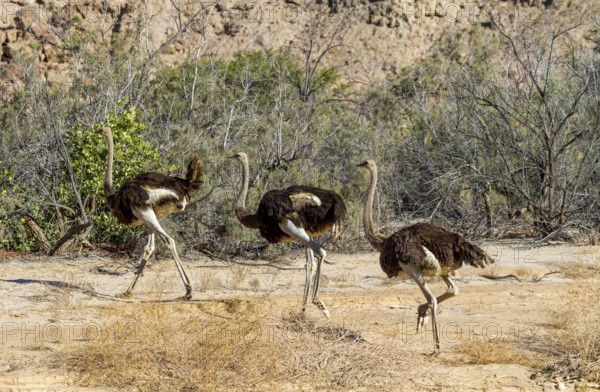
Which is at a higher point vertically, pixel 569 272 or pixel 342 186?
pixel 342 186

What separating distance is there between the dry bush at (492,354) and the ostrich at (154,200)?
2.79 m

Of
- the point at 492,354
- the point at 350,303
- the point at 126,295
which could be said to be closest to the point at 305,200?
the point at 350,303

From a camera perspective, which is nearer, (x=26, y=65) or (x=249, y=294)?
(x=249, y=294)

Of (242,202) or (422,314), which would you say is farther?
(242,202)

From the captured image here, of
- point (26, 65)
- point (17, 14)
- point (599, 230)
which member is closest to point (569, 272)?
point (599, 230)

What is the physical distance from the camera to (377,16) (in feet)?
106

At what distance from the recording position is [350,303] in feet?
31.1

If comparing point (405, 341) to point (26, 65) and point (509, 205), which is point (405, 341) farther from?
point (26, 65)

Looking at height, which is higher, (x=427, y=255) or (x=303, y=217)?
(x=303, y=217)

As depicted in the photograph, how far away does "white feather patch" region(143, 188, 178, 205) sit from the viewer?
30.2 feet

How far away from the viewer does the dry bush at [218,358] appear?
6801 mm

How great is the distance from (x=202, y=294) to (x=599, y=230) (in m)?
5.88

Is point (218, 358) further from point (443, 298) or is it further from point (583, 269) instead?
point (583, 269)

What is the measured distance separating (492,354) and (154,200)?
3.60 metres
